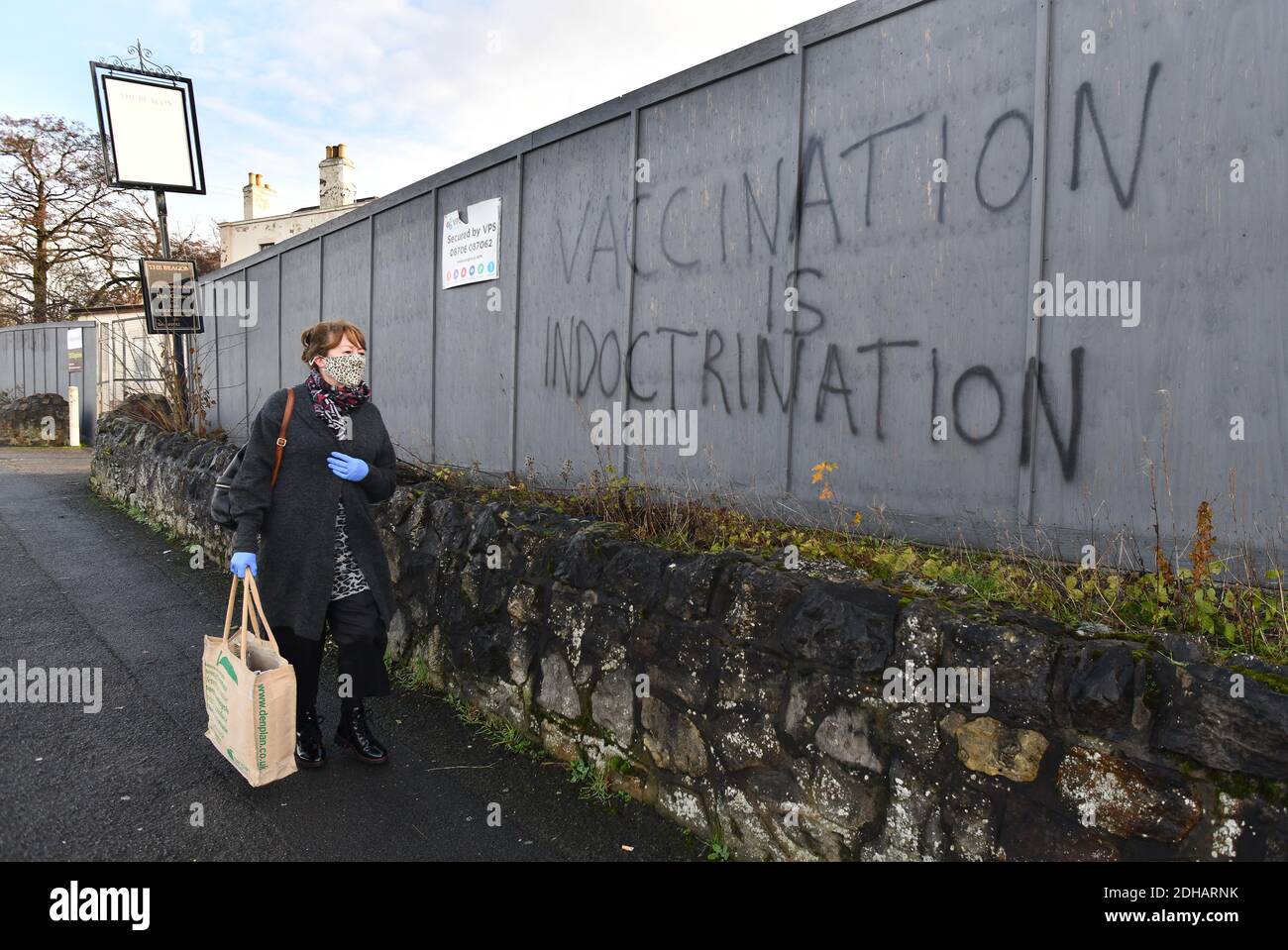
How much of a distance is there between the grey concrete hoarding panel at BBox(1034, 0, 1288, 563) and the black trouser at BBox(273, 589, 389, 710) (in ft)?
9.46

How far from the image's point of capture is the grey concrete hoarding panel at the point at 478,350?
6.21 meters

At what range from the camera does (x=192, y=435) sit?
384 inches

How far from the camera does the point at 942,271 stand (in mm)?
3686

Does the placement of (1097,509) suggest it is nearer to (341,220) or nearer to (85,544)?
(341,220)

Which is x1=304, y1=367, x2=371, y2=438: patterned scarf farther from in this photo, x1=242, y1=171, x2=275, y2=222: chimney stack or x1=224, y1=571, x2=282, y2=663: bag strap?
x1=242, y1=171, x2=275, y2=222: chimney stack

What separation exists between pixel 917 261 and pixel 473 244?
388 cm

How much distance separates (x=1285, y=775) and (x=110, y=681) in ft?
17.1

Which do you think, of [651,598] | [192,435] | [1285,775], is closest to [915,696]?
[1285,775]

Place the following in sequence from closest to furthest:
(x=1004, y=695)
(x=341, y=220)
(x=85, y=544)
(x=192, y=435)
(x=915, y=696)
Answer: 1. (x=1004, y=695)
2. (x=915, y=696)
3. (x=85, y=544)
4. (x=341, y=220)
5. (x=192, y=435)

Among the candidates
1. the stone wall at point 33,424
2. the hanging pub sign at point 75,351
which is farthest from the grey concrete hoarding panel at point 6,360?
the stone wall at point 33,424

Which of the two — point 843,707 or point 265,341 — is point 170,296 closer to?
point 265,341

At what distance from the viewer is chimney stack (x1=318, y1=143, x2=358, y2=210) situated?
31.9 meters

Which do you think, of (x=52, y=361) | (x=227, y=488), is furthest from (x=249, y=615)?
(x=52, y=361)
